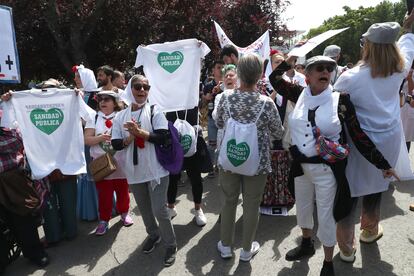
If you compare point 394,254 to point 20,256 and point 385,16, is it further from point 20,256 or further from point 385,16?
point 385,16

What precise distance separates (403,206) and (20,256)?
4476 mm

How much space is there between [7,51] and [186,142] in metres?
2.04

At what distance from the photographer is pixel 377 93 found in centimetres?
292

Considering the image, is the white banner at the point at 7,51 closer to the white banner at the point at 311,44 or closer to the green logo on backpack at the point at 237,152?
the green logo on backpack at the point at 237,152

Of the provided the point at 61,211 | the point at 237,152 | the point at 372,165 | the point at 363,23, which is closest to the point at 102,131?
the point at 61,211

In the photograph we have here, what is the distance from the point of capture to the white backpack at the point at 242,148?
3004mm

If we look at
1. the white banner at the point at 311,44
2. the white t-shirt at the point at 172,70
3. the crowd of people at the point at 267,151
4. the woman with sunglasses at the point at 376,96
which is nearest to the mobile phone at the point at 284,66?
the crowd of people at the point at 267,151

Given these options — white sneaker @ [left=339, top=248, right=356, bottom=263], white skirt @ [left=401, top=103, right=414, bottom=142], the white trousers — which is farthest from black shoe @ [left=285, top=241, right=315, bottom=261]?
white skirt @ [left=401, top=103, right=414, bottom=142]

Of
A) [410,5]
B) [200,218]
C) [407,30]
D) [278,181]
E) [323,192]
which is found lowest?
[200,218]

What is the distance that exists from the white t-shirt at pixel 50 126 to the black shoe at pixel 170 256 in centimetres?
121

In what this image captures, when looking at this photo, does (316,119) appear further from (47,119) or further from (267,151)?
(47,119)

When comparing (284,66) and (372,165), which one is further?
(284,66)

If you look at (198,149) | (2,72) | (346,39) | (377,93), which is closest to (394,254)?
(377,93)

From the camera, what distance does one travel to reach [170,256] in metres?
3.46
